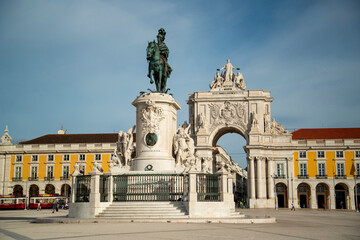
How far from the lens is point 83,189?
19.5 m

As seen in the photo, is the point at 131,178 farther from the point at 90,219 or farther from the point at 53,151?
the point at 53,151

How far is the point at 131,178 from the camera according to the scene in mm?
19062

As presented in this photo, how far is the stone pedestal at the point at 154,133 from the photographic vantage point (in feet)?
66.3

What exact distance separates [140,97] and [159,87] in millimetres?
1220

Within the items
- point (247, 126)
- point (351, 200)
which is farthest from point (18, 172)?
point (351, 200)

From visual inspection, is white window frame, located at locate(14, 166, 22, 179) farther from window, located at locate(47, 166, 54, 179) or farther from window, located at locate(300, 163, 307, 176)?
window, located at locate(300, 163, 307, 176)

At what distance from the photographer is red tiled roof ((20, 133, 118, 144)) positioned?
7369cm

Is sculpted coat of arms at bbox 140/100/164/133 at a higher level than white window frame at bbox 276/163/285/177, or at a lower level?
higher

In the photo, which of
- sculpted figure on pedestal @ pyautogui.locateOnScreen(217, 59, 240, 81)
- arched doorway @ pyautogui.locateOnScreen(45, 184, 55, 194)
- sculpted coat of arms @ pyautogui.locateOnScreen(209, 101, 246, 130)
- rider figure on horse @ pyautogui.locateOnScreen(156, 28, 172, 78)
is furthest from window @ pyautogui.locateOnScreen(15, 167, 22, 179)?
rider figure on horse @ pyautogui.locateOnScreen(156, 28, 172, 78)

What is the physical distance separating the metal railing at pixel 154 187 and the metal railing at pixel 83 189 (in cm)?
147

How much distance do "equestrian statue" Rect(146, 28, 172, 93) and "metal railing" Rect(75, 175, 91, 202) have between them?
5.51 metres

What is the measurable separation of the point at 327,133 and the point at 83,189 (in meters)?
61.0

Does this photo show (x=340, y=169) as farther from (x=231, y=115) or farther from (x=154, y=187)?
(x=154, y=187)

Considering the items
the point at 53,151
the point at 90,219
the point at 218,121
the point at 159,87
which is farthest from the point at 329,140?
the point at 90,219
